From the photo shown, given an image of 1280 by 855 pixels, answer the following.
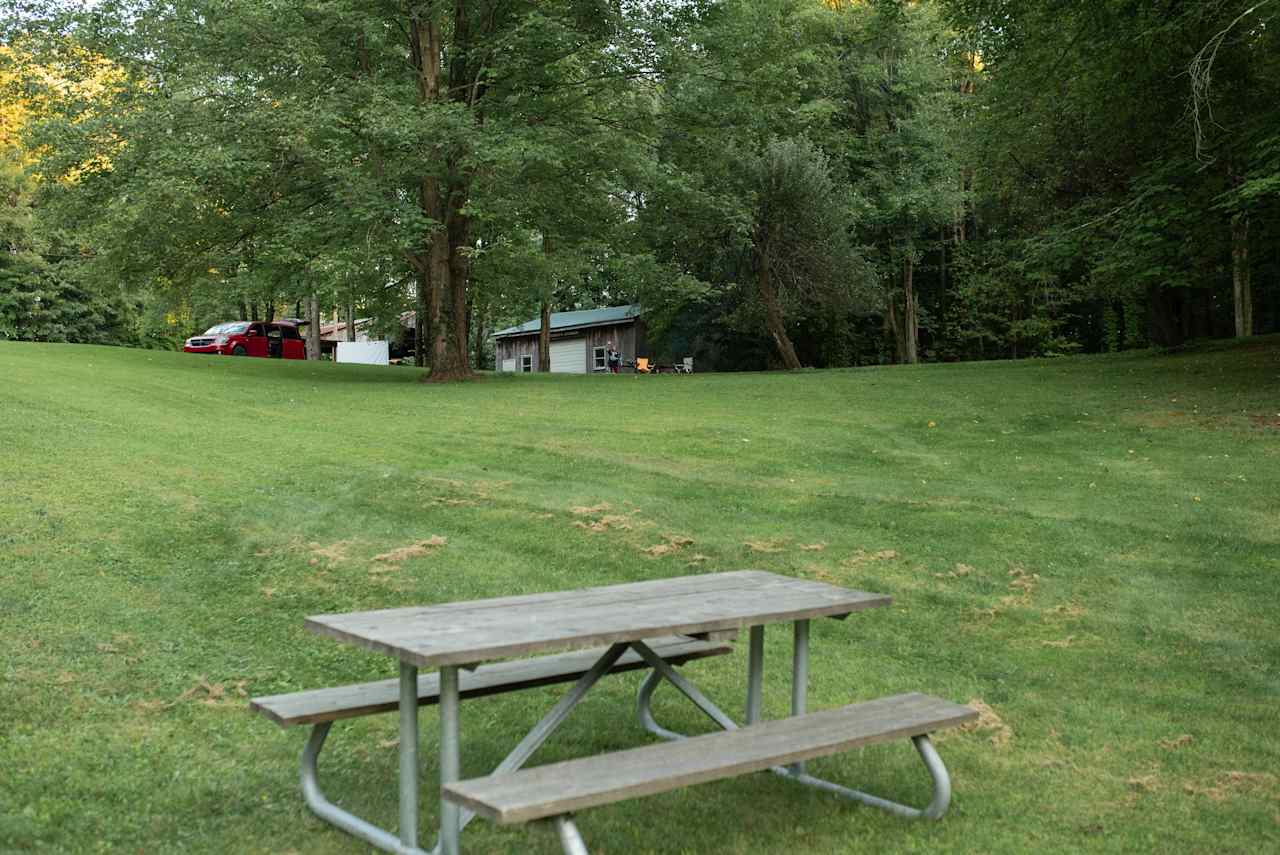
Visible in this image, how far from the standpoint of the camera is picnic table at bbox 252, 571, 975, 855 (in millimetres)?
3629

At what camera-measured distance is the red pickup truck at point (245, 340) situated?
36969mm

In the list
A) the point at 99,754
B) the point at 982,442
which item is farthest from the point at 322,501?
the point at 982,442

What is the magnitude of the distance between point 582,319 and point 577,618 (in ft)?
157

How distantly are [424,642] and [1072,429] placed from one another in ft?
46.5

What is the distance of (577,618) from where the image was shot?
417 centimetres

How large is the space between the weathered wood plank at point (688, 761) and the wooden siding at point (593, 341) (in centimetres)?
4303

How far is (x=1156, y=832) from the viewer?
4.50 meters

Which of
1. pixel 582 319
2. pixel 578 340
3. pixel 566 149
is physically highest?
pixel 566 149

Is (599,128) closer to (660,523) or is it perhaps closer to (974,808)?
(660,523)

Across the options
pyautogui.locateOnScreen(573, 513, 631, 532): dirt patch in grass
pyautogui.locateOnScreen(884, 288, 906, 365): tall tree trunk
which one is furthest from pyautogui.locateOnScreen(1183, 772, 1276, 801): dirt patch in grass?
pyautogui.locateOnScreen(884, 288, 906, 365): tall tree trunk

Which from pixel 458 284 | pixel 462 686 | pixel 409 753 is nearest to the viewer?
pixel 409 753

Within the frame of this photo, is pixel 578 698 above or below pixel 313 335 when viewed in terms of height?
below

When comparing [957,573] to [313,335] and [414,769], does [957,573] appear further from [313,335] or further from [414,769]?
[313,335]

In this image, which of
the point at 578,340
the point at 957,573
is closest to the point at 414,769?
the point at 957,573
